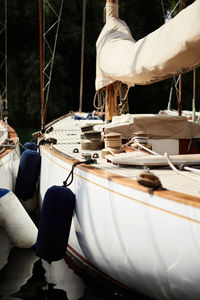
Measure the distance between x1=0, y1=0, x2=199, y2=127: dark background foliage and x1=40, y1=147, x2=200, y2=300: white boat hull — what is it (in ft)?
48.1

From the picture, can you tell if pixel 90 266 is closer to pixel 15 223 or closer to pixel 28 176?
pixel 15 223

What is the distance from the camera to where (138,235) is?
210 centimetres

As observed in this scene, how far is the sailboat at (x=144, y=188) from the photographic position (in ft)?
6.26

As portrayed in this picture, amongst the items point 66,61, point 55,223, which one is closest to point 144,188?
point 55,223

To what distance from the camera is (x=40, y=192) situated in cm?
431

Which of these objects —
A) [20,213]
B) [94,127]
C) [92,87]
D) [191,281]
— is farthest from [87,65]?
[191,281]


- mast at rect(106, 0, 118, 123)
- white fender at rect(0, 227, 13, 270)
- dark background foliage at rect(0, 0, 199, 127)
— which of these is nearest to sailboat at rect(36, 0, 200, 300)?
white fender at rect(0, 227, 13, 270)

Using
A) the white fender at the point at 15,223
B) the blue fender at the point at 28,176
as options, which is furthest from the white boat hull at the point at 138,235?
the blue fender at the point at 28,176

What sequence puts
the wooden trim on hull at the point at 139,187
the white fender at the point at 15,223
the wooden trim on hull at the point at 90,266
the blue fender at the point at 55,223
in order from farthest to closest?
the white fender at the point at 15,223, the blue fender at the point at 55,223, the wooden trim on hull at the point at 90,266, the wooden trim on hull at the point at 139,187

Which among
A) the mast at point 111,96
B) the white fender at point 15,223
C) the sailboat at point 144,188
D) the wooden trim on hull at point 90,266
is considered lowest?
the wooden trim on hull at point 90,266

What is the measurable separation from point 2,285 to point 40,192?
1.67m

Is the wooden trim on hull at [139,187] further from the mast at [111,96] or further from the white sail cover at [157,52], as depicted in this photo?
the mast at [111,96]

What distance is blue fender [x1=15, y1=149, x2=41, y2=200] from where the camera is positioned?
14.1 ft

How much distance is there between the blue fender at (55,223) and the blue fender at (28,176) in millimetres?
1598
